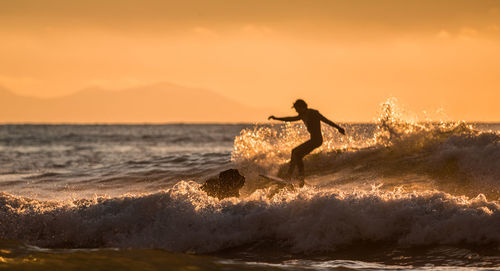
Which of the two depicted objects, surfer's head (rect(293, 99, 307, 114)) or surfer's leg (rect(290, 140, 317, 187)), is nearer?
surfer's head (rect(293, 99, 307, 114))

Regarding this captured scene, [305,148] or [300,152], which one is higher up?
[305,148]

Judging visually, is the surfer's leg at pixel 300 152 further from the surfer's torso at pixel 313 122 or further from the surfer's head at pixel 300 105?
the surfer's head at pixel 300 105

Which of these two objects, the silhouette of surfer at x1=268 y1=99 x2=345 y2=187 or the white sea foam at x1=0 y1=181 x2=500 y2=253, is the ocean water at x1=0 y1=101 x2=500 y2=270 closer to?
the white sea foam at x1=0 y1=181 x2=500 y2=253

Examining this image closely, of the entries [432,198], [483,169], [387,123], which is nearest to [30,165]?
[387,123]

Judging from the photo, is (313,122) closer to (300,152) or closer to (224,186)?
(300,152)

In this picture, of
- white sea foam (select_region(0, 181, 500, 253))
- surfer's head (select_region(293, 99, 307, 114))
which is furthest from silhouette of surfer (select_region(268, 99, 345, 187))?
white sea foam (select_region(0, 181, 500, 253))

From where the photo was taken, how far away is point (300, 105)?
1559 centimetres

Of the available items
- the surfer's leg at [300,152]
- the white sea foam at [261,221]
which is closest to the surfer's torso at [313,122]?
the surfer's leg at [300,152]

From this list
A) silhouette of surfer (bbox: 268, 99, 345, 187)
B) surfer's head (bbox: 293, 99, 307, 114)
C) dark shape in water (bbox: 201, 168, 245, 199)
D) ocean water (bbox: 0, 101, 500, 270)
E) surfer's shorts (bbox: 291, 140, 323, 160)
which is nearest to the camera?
ocean water (bbox: 0, 101, 500, 270)

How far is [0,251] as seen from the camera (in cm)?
811

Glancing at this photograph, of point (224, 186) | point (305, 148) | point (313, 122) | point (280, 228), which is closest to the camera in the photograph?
point (280, 228)

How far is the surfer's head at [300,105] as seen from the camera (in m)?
15.6

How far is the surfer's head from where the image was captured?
15562 mm

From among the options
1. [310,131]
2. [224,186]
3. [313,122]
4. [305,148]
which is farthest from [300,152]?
[224,186]
